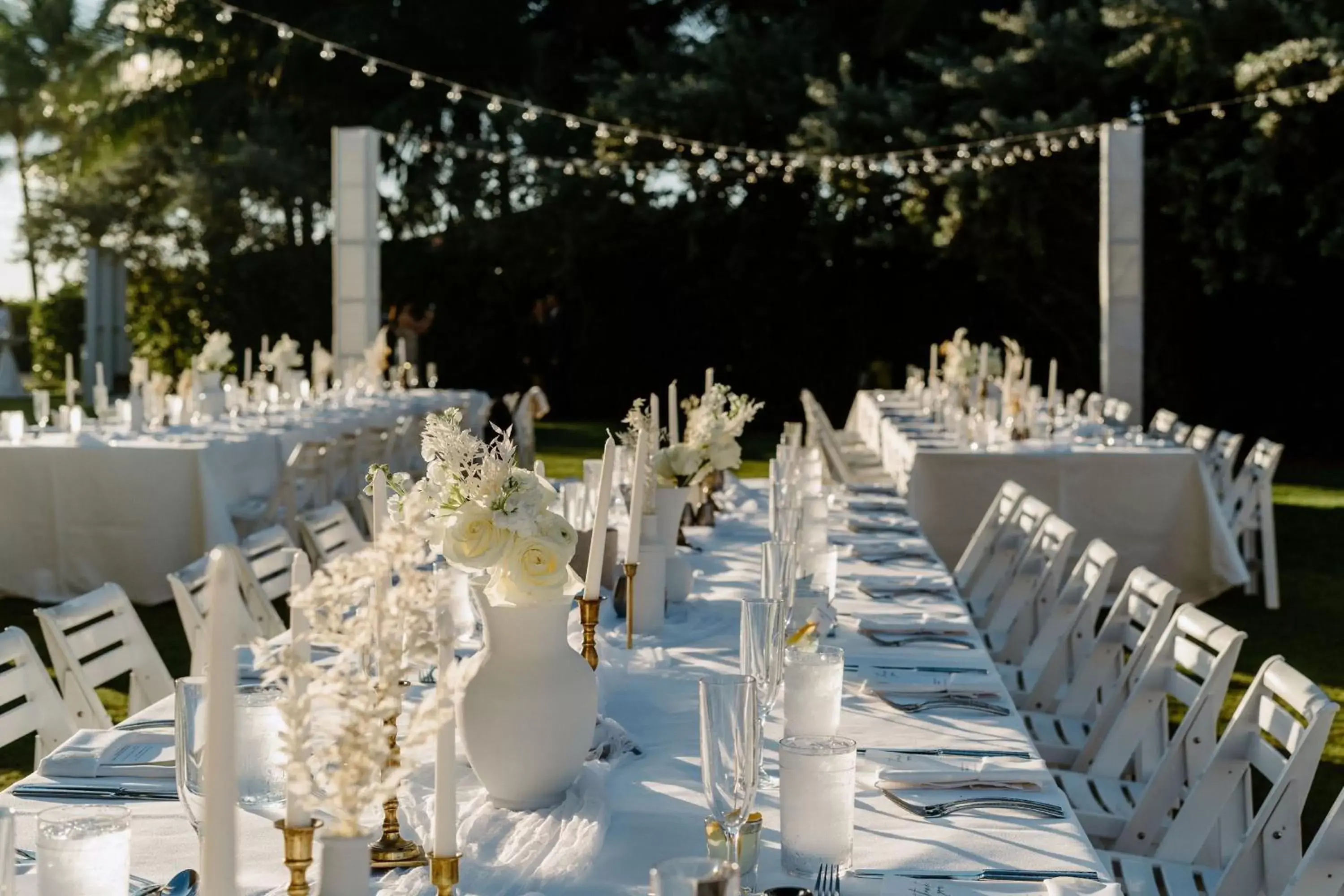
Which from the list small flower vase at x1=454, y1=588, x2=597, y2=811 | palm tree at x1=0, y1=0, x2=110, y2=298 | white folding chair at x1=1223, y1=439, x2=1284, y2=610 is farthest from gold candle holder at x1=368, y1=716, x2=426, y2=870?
palm tree at x1=0, y1=0, x2=110, y2=298

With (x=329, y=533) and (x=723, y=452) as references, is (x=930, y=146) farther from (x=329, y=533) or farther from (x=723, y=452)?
(x=723, y=452)

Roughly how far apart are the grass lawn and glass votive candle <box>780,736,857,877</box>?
2.13 metres

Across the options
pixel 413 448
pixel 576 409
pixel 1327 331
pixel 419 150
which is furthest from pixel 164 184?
pixel 1327 331

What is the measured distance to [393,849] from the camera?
5.72 feet

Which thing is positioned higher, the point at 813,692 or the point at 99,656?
the point at 813,692

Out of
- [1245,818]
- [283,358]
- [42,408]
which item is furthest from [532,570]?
[283,358]

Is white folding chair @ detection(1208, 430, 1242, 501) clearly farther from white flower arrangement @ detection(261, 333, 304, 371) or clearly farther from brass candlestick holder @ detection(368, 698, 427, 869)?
brass candlestick holder @ detection(368, 698, 427, 869)

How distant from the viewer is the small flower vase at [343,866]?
50.8 inches

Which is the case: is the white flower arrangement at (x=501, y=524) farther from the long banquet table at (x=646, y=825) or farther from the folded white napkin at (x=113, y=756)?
the folded white napkin at (x=113, y=756)

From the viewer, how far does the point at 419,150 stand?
66.6 ft

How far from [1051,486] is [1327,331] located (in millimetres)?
8863

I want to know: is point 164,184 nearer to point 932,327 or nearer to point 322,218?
point 322,218

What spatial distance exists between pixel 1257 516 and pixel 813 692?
609 cm

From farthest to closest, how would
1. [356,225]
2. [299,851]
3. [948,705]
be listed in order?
[356,225] < [948,705] < [299,851]
